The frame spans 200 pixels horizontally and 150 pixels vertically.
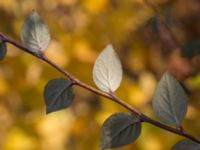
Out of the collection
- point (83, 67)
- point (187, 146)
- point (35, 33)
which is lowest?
point (83, 67)

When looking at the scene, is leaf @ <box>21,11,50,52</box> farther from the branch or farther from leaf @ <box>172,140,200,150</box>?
leaf @ <box>172,140,200,150</box>

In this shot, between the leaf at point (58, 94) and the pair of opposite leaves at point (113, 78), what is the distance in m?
0.02

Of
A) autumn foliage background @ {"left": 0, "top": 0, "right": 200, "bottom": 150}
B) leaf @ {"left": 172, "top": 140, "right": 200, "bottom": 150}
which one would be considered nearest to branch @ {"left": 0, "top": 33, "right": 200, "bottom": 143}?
leaf @ {"left": 172, "top": 140, "right": 200, "bottom": 150}

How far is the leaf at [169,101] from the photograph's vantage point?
0.40 m

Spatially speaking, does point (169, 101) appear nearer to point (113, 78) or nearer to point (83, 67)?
point (113, 78)

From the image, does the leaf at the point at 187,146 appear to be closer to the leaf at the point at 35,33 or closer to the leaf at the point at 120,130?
the leaf at the point at 120,130

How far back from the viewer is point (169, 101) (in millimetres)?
401

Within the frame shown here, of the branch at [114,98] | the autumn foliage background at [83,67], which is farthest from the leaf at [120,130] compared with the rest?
the autumn foliage background at [83,67]

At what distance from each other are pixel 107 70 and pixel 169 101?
0.19ft

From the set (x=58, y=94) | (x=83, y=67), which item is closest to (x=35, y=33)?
(x=58, y=94)

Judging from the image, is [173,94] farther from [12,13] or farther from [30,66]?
[12,13]

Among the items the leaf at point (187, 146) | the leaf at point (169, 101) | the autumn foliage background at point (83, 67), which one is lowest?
the autumn foliage background at point (83, 67)

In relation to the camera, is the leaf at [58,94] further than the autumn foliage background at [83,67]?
No

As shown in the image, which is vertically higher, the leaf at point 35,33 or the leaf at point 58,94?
the leaf at point 35,33
